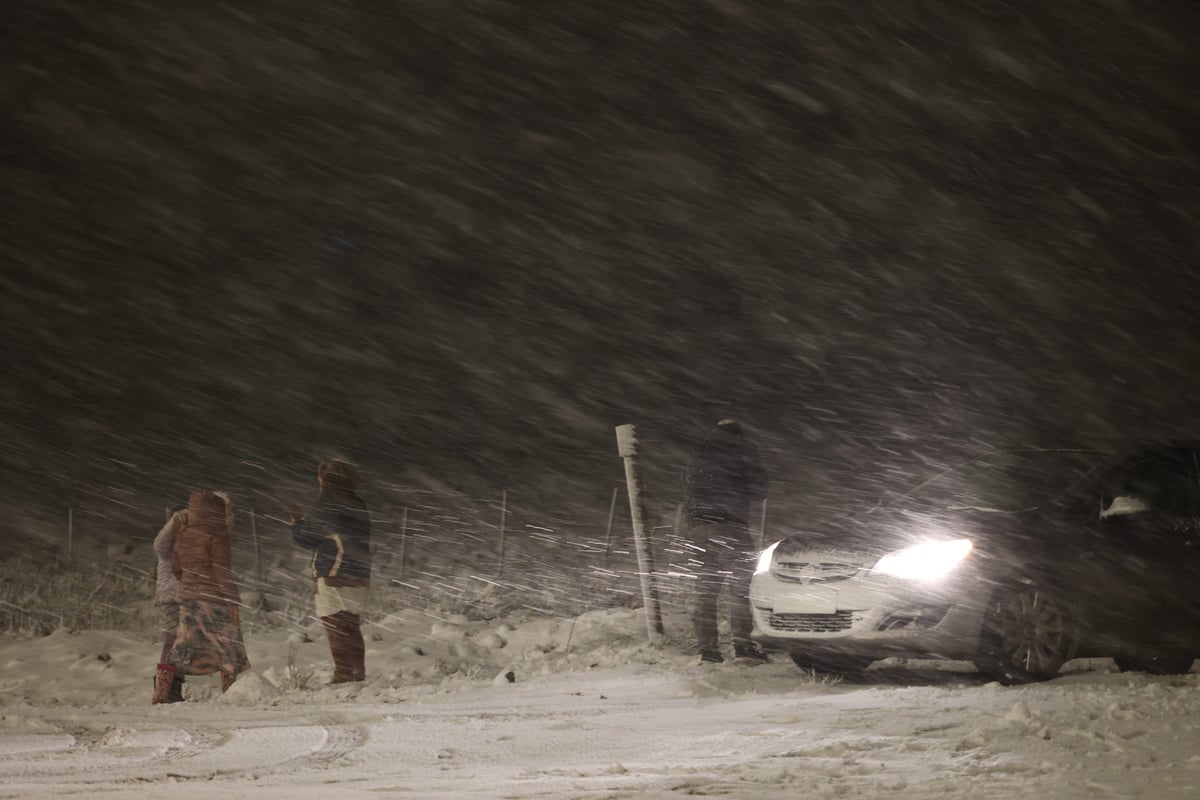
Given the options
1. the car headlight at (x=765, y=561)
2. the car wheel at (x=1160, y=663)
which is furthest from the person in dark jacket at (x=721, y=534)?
the car wheel at (x=1160, y=663)

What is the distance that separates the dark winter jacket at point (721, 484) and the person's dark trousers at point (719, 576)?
100 millimetres

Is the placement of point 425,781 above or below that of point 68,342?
below

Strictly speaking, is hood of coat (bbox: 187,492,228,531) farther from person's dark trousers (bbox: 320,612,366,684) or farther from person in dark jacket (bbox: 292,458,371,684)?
person's dark trousers (bbox: 320,612,366,684)

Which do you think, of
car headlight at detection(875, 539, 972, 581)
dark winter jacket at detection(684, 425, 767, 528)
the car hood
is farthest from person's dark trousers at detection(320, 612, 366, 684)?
car headlight at detection(875, 539, 972, 581)

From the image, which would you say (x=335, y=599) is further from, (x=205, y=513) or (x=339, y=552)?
(x=205, y=513)

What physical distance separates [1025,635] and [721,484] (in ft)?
8.80

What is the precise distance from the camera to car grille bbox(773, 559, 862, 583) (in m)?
8.61

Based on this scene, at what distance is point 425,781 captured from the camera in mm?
5617

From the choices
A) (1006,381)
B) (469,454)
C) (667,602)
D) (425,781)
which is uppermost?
(1006,381)

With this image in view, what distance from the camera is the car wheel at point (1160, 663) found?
335 inches

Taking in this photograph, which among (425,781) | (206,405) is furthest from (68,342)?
(425,781)

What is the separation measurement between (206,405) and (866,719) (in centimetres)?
2846

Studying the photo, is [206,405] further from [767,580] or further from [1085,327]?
[767,580]

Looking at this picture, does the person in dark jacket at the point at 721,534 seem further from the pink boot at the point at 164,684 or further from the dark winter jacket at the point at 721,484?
Answer: the pink boot at the point at 164,684
